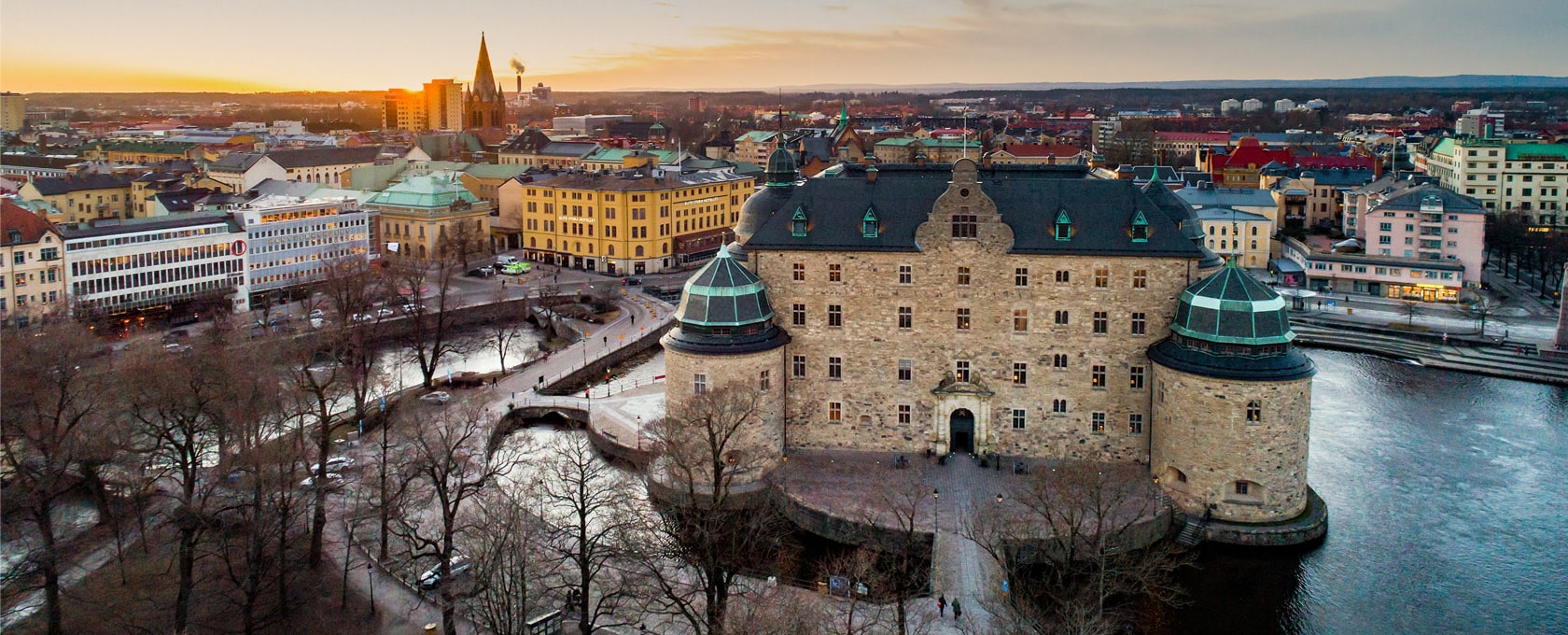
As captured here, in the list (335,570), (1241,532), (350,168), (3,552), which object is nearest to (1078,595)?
(1241,532)

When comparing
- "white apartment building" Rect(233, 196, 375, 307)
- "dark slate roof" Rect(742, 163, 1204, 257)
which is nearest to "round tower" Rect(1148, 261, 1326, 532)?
"dark slate roof" Rect(742, 163, 1204, 257)

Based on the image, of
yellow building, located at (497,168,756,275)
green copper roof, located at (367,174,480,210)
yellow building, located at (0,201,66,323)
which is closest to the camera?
yellow building, located at (0,201,66,323)

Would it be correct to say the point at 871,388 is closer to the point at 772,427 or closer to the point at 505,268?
the point at 772,427

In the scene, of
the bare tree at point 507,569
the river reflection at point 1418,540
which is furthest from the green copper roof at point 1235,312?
the bare tree at point 507,569

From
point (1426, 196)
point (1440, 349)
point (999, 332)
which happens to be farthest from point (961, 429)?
point (1426, 196)

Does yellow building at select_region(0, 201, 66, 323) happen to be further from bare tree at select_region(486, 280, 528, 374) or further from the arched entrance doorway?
the arched entrance doorway

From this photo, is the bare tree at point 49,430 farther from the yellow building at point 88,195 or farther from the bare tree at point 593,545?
the yellow building at point 88,195

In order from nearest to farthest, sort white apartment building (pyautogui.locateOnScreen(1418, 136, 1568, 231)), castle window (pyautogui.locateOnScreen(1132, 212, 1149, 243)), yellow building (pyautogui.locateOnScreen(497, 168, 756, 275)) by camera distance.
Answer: castle window (pyautogui.locateOnScreen(1132, 212, 1149, 243)) → yellow building (pyautogui.locateOnScreen(497, 168, 756, 275)) → white apartment building (pyautogui.locateOnScreen(1418, 136, 1568, 231))
